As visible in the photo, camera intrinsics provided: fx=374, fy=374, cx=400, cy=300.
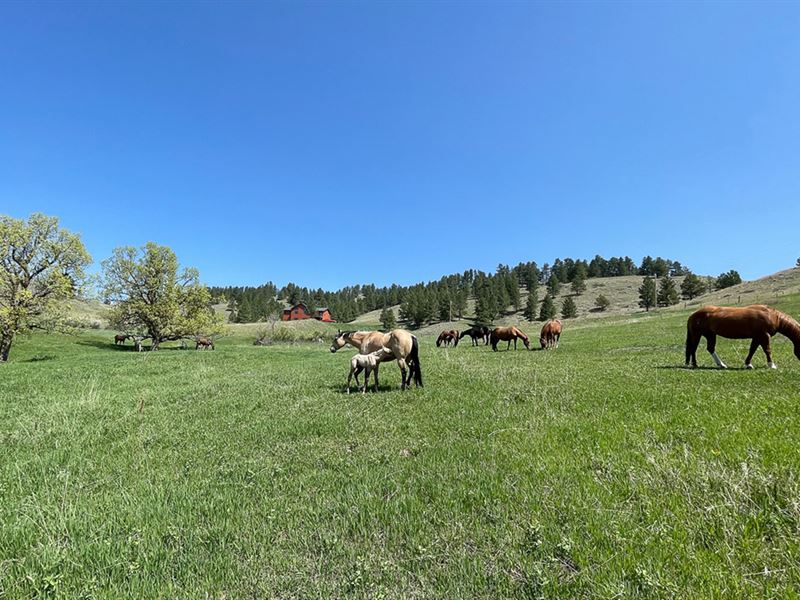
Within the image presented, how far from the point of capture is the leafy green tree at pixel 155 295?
43.7m

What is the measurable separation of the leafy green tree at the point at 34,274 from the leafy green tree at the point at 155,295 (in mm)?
7822

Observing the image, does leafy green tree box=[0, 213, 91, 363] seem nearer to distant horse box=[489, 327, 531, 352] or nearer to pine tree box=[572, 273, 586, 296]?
distant horse box=[489, 327, 531, 352]

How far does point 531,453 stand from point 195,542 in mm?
4850

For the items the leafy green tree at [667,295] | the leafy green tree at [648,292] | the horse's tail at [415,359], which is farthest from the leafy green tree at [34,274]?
the leafy green tree at [667,295]

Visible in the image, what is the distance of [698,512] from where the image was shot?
13.3 feet

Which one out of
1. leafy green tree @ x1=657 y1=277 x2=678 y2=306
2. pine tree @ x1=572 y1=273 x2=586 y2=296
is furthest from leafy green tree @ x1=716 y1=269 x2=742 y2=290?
pine tree @ x1=572 y1=273 x2=586 y2=296

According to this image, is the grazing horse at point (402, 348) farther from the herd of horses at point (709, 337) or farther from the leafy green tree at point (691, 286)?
the leafy green tree at point (691, 286)

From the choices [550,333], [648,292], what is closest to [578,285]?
[648,292]

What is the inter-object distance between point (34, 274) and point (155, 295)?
1198cm

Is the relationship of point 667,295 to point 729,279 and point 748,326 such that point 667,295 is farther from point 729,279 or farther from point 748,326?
point 748,326

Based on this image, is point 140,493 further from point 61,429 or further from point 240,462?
point 61,429

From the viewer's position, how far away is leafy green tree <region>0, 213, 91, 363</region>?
32.2m

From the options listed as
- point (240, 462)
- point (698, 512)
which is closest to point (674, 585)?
point (698, 512)

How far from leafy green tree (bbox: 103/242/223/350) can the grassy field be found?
1561 inches
